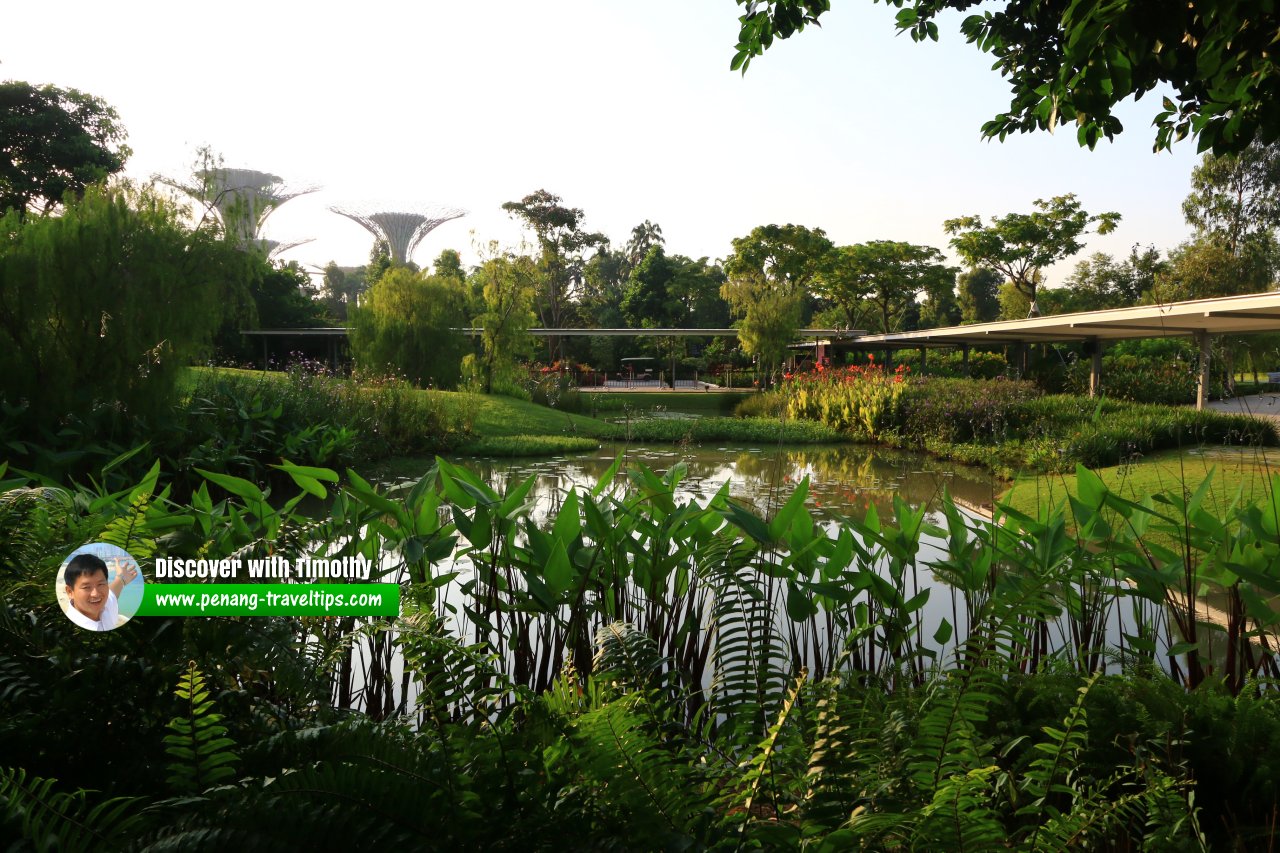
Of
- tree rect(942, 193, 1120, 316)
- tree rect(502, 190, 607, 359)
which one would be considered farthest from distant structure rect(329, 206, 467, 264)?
tree rect(942, 193, 1120, 316)

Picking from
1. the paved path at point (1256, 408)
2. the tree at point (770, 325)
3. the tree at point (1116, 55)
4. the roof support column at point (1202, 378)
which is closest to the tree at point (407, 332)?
the tree at point (770, 325)

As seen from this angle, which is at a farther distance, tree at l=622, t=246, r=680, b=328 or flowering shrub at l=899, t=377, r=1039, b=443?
tree at l=622, t=246, r=680, b=328

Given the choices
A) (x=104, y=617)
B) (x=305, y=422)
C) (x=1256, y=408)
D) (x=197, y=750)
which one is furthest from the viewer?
(x=1256, y=408)

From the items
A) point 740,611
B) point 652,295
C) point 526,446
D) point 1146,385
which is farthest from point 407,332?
point 652,295

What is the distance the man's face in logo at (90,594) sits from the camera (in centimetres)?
143

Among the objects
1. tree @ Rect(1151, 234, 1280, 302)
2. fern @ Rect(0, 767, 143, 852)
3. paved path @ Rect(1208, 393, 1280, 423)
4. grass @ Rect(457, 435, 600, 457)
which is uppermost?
tree @ Rect(1151, 234, 1280, 302)

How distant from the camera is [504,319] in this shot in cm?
2033

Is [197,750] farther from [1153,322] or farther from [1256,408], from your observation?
[1256,408]

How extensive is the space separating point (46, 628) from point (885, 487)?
8150 millimetres

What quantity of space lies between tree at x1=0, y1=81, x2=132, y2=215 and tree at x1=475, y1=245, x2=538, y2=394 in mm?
11551

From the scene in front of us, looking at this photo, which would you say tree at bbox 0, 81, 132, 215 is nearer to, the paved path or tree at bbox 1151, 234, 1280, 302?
the paved path

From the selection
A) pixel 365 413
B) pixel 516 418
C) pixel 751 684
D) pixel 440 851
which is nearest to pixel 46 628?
pixel 440 851

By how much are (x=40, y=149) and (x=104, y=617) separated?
91.7 ft

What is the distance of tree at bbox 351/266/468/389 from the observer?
60.9 ft
